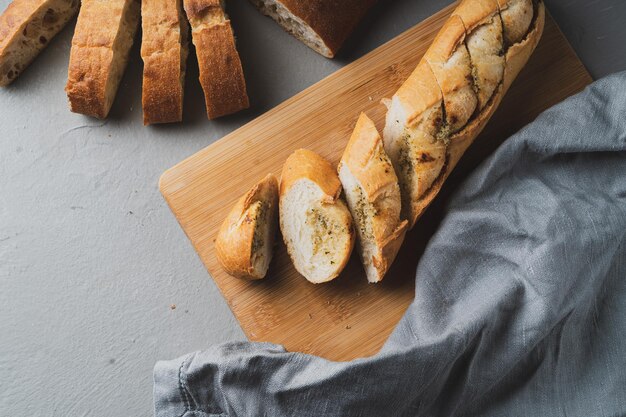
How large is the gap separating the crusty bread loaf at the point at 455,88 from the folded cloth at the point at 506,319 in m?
0.18

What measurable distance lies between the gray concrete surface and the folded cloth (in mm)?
324

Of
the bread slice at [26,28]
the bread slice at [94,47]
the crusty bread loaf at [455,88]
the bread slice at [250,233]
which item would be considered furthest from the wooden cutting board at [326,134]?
the bread slice at [26,28]

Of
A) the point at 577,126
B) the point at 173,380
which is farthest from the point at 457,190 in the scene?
the point at 173,380

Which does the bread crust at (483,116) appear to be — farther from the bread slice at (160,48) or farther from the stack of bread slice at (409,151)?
the bread slice at (160,48)

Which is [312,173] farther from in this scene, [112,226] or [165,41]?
[112,226]

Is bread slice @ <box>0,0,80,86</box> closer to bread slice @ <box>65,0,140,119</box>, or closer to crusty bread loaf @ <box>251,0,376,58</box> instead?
bread slice @ <box>65,0,140,119</box>

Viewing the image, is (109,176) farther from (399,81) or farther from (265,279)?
(399,81)

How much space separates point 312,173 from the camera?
7.26ft

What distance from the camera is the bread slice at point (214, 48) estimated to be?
239 cm

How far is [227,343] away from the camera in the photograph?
91.9 inches

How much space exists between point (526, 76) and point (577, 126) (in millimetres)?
345

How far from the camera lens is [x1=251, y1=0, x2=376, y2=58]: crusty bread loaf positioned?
2.38 m

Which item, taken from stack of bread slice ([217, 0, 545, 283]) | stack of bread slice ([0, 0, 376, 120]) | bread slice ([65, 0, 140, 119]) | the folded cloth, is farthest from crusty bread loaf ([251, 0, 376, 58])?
the folded cloth

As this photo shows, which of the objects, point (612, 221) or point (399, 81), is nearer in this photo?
point (612, 221)
